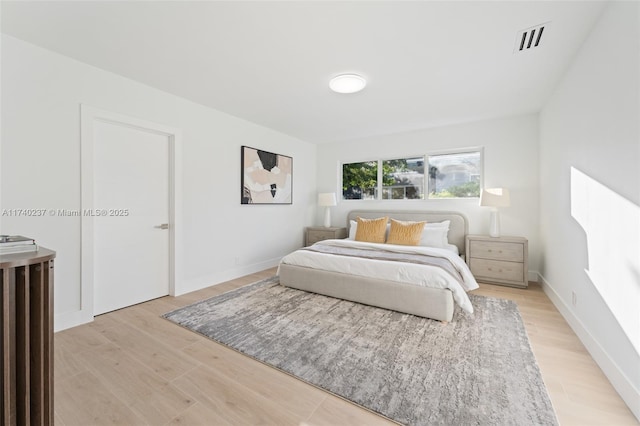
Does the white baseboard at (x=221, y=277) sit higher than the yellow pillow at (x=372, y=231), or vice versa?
the yellow pillow at (x=372, y=231)

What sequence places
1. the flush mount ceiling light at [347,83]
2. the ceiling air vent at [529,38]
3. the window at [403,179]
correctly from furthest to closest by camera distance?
the window at [403,179]
the flush mount ceiling light at [347,83]
the ceiling air vent at [529,38]

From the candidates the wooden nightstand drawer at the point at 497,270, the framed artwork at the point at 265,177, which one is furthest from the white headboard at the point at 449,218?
the framed artwork at the point at 265,177

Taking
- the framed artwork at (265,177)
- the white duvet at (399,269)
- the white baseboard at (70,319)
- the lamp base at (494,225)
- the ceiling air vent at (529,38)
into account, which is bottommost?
the white baseboard at (70,319)

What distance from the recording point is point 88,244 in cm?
251

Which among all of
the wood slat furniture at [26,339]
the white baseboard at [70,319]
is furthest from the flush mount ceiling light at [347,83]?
the white baseboard at [70,319]

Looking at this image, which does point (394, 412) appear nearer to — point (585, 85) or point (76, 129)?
point (585, 85)

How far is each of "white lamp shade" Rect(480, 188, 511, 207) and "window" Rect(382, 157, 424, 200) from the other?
1055mm

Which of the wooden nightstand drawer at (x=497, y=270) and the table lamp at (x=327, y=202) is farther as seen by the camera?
the table lamp at (x=327, y=202)

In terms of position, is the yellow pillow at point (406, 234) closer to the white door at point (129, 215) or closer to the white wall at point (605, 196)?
the white wall at point (605, 196)

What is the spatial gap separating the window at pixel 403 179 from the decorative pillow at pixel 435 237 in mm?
799

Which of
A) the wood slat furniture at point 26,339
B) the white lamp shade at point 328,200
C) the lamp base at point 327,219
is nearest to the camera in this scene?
the wood slat furniture at point 26,339

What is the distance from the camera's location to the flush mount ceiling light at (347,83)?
2627 mm

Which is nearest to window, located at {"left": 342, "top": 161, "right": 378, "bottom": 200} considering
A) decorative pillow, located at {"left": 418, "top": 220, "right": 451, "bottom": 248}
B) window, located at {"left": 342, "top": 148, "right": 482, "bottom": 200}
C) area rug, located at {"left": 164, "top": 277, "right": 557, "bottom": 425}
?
window, located at {"left": 342, "top": 148, "right": 482, "bottom": 200}

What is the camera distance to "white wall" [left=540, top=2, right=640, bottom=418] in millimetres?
1479
